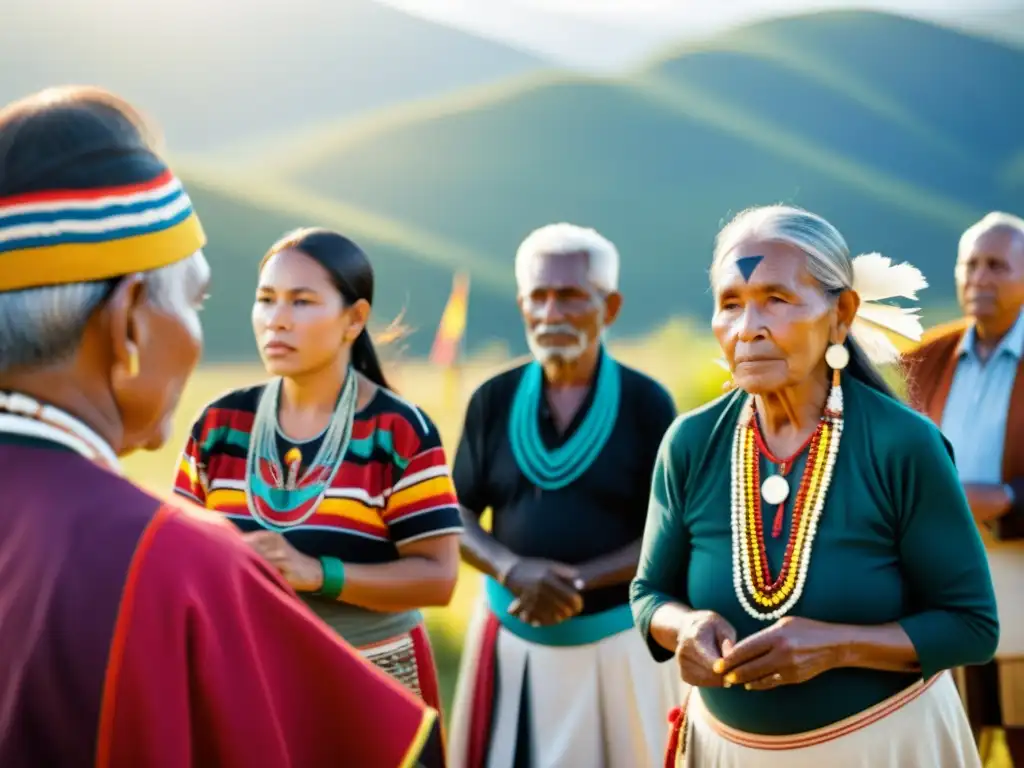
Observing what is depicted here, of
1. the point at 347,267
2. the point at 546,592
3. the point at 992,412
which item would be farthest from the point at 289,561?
the point at 992,412

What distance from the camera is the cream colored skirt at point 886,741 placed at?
8.05ft

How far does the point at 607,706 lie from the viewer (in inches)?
163

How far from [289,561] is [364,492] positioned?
0.31 m

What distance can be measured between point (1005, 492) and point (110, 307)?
398cm

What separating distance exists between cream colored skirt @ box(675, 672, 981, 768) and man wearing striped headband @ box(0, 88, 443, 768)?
107 centimetres

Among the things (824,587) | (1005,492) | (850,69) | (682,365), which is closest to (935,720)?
(824,587)

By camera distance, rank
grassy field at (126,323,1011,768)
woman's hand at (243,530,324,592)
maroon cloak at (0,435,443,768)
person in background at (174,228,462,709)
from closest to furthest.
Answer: maroon cloak at (0,435,443,768)
woman's hand at (243,530,324,592)
person in background at (174,228,462,709)
grassy field at (126,323,1011,768)

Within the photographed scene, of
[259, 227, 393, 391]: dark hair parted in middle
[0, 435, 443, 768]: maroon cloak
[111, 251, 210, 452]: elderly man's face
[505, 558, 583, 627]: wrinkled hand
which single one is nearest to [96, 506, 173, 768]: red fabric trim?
[0, 435, 443, 768]: maroon cloak

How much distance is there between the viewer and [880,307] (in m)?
2.83

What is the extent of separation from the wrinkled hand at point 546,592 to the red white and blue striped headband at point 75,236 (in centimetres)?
255

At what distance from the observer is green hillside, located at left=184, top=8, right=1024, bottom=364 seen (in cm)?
3712

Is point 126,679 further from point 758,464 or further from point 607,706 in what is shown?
point 607,706

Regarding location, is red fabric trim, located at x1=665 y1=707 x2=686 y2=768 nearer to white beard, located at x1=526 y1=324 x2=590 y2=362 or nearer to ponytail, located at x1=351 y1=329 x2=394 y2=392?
ponytail, located at x1=351 y1=329 x2=394 y2=392

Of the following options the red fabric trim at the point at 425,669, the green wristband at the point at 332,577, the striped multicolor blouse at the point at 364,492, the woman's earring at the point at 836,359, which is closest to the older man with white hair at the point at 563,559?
the red fabric trim at the point at 425,669
